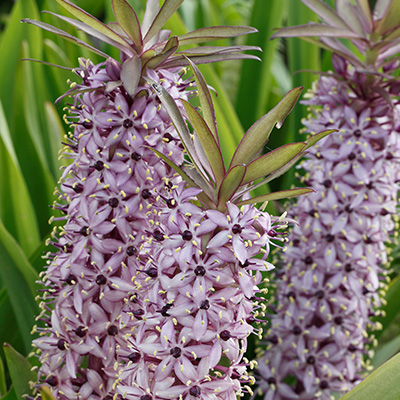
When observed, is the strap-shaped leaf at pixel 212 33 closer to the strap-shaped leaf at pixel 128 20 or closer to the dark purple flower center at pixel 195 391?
the strap-shaped leaf at pixel 128 20

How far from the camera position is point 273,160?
0.61 m

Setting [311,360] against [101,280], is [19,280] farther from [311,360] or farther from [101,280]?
[311,360]

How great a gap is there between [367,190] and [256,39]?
71cm

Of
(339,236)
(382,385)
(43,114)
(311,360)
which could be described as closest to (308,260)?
(339,236)

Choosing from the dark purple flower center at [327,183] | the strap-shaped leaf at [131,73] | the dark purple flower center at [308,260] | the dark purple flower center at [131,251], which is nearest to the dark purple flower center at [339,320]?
the dark purple flower center at [308,260]

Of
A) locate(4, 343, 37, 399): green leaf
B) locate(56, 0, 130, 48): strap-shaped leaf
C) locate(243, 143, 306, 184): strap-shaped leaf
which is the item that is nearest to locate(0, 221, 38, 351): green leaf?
locate(4, 343, 37, 399): green leaf

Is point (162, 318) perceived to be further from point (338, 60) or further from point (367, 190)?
point (338, 60)

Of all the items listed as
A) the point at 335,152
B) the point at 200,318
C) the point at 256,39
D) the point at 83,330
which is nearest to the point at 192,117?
the point at 200,318

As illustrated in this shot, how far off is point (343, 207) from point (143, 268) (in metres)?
0.45

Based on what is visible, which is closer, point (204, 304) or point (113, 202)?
point (204, 304)

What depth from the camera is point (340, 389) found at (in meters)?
1.07

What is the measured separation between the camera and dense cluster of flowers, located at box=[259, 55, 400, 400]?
3.27 feet

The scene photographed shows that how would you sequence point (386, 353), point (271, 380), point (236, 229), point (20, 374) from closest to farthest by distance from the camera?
point (236, 229) → point (20, 374) → point (271, 380) → point (386, 353)

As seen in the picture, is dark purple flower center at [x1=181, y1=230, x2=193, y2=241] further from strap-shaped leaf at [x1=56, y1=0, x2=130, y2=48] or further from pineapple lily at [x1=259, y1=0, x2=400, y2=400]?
pineapple lily at [x1=259, y1=0, x2=400, y2=400]
